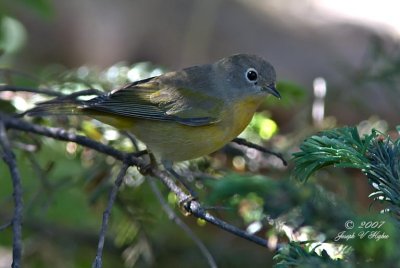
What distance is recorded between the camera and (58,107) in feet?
10.2

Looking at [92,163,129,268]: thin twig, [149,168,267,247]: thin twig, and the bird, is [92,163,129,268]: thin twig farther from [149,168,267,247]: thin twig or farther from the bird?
the bird

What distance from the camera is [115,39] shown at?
793 centimetres

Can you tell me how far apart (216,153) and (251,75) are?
0.55 metres

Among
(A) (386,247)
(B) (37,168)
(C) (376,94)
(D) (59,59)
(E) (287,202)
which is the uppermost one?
(D) (59,59)

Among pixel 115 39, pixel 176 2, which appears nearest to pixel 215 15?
pixel 176 2

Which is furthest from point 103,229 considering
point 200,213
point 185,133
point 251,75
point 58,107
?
point 251,75

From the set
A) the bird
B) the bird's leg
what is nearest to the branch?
the bird's leg

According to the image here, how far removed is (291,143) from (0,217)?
1.93m

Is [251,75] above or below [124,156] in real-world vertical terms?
above

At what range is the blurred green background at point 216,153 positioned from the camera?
1754 millimetres

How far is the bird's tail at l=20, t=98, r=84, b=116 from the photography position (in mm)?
2964

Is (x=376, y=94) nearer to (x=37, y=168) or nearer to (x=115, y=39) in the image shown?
(x=115, y=39)

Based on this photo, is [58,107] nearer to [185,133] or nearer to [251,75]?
[185,133]

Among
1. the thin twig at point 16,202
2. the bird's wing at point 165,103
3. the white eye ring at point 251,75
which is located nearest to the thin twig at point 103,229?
the thin twig at point 16,202
